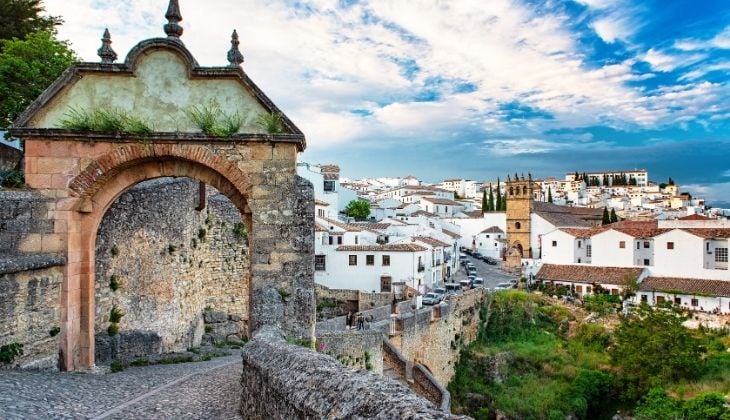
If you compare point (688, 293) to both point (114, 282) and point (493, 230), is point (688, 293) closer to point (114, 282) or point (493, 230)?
point (493, 230)

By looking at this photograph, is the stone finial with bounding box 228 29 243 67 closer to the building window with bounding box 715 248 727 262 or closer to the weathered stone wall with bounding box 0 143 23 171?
the weathered stone wall with bounding box 0 143 23 171

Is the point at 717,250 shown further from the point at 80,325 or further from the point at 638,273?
the point at 80,325

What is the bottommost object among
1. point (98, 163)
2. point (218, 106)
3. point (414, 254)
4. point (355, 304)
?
point (355, 304)

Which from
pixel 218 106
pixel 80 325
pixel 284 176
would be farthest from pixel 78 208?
pixel 284 176

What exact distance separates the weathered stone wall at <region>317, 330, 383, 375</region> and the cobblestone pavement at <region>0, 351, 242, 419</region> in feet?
25.5

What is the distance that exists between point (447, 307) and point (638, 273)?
1846cm

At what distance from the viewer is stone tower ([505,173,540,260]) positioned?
57.0m

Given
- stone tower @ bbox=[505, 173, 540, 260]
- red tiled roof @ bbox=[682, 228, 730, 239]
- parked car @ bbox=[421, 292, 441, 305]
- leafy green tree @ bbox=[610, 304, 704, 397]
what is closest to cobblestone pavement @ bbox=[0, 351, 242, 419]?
parked car @ bbox=[421, 292, 441, 305]

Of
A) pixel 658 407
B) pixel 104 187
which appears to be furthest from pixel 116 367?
pixel 658 407

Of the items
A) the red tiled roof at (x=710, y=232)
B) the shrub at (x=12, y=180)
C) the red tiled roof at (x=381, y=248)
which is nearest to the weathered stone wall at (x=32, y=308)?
the shrub at (x=12, y=180)

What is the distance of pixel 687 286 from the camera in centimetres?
3491

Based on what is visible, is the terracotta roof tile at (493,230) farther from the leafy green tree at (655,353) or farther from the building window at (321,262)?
the leafy green tree at (655,353)

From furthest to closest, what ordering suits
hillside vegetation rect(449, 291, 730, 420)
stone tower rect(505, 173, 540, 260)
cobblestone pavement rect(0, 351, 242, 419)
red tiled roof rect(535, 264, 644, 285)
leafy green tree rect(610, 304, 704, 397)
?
stone tower rect(505, 173, 540, 260), red tiled roof rect(535, 264, 644, 285), leafy green tree rect(610, 304, 704, 397), hillside vegetation rect(449, 291, 730, 420), cobblestone pavement rect(0, 351, 242, 419)

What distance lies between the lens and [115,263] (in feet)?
35.2
